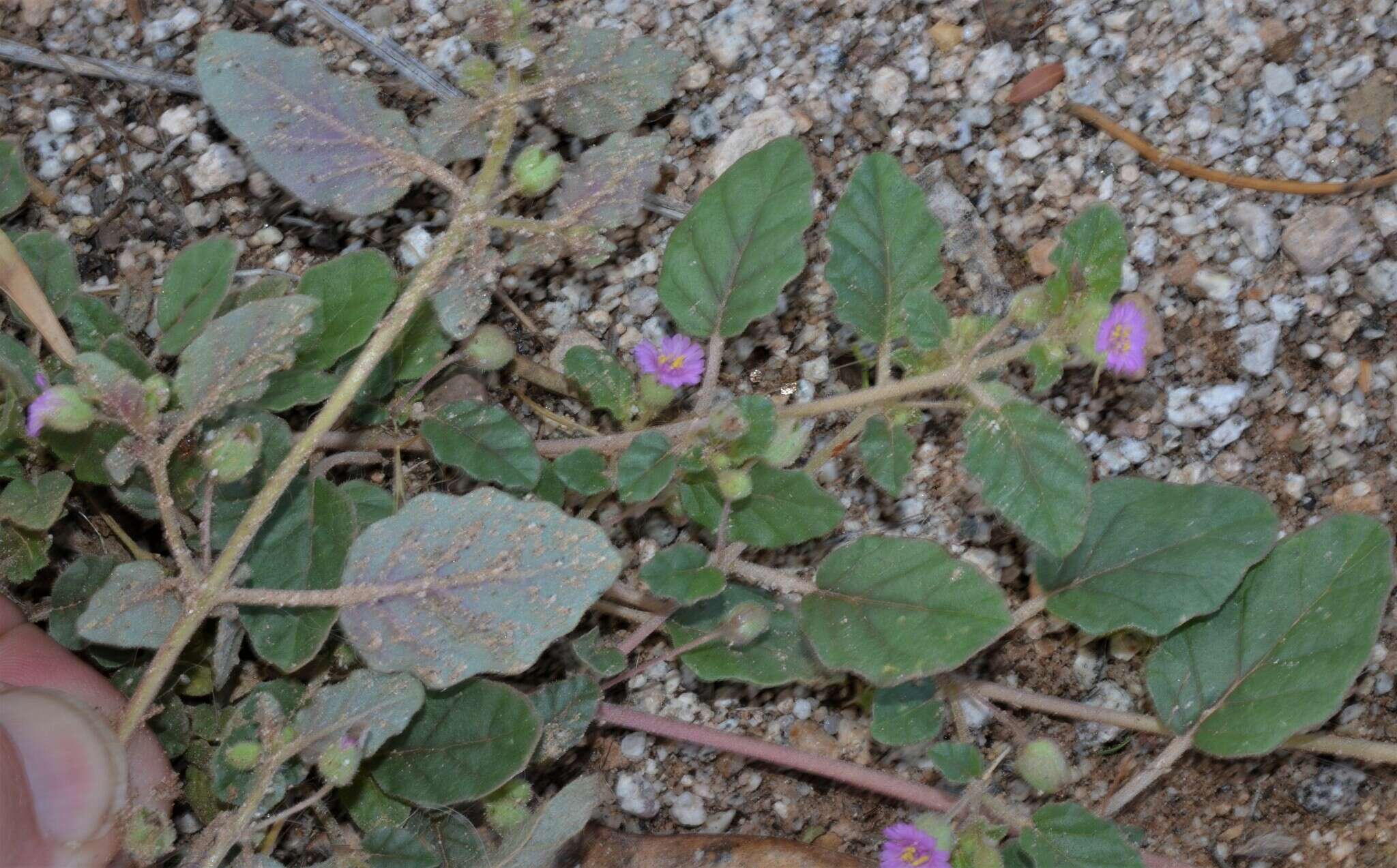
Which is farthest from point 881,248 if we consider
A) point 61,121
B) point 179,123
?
point 61,121

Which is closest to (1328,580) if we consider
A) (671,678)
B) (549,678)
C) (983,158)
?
(983,158)

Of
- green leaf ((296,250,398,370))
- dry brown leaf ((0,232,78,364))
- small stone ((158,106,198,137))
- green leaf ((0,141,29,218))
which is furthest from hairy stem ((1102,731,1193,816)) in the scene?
green leaf ((0,141,29,218))

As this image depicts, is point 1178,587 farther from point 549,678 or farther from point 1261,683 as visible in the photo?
point 549,678

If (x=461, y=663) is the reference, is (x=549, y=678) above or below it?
below

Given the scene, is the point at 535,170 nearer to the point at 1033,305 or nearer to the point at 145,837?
the point at 1033,305

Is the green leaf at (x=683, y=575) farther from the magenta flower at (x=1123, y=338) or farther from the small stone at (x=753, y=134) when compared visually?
the small stone at (x=753, y=134)

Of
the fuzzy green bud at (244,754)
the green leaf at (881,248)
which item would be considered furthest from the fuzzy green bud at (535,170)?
the fuzzy green bud at (244,754)

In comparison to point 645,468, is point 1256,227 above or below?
below
